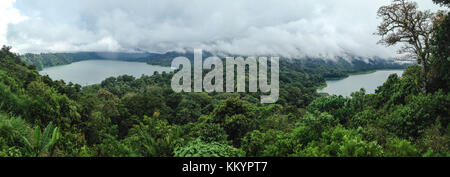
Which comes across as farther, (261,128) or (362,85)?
(362,85)

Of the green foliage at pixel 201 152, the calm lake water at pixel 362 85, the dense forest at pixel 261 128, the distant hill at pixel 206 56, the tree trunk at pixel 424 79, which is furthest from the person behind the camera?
the distant hill at pixel 206 56

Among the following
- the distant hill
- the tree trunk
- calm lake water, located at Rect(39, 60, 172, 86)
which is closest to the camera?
the tree trunk

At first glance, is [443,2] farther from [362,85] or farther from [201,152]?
[362,85]

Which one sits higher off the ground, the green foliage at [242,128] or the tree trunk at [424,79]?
the tree trunk at [424,79]

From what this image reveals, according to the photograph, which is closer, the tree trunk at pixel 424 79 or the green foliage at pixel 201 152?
the green foliage at pixel 201 152

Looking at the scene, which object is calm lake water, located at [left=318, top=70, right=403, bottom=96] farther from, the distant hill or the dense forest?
the dense forest

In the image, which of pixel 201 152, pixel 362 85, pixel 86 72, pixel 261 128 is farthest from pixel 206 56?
pixel 201 152

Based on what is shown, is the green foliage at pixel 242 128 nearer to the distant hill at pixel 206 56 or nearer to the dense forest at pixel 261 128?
the dense forest at pixel 261 128

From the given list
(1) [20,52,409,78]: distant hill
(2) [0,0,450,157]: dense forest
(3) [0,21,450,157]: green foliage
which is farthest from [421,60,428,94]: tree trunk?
(1) [20,52,409,78]: distant hill

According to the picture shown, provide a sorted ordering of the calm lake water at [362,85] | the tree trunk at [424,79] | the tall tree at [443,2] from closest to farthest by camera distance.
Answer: the tall tree at [443,2] → the tree trunk at [424,79] → the calm lake water at [362,85]

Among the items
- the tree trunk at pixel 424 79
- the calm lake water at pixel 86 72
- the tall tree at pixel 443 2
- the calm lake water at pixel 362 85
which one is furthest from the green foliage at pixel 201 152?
the calm lake water at pixel 86 72

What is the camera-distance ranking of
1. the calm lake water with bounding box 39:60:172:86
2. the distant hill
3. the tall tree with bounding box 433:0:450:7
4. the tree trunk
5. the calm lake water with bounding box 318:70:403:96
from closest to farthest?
the tall tree with bounding box 433:0:450:7
the tree trunk
the calm lake water with bounding box 318:70:403:96
the calm lake water with bounding box 39:60:172:86
the distant hill
